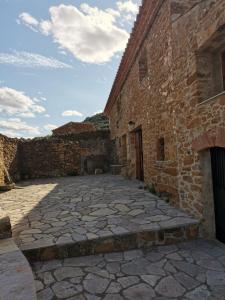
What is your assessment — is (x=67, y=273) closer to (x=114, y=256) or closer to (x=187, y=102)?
(x=114, y=256)

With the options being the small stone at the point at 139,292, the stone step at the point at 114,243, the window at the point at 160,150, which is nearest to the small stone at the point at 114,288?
the small stone at the point at 139,292

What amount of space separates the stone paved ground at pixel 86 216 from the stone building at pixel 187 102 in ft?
1.82

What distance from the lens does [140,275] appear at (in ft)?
10.8

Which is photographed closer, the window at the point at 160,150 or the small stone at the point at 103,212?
the small stone at the point at 103,212

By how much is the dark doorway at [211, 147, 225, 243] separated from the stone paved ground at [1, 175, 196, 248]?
499 millimetres

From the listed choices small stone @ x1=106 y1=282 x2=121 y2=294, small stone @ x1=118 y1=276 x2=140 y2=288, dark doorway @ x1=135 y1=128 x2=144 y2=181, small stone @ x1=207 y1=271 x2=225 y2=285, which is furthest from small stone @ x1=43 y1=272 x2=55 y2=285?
dark doorway @ x1=135 y1=128 x2=144 y2=181

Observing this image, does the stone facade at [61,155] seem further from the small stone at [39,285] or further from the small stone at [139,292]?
the small stone at [139,292]

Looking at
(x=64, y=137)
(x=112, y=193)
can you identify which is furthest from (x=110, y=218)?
(x=64, y=137)

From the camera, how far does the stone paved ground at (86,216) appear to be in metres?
4.30

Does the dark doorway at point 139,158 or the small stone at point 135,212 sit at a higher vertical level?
the dark doorway at point 139,158

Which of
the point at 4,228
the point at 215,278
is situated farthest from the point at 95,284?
the point at 4,228

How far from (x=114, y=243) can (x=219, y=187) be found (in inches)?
81.7

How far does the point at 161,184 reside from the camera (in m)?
6.75

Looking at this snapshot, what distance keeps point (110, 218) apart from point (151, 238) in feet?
3.81
